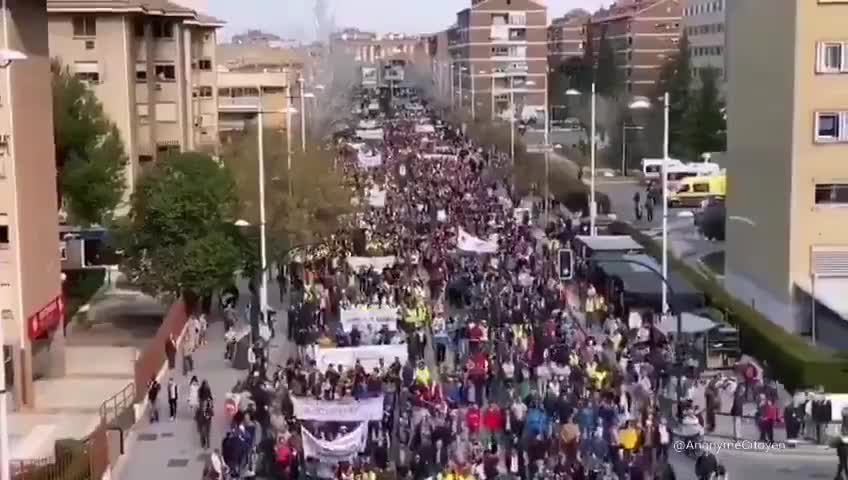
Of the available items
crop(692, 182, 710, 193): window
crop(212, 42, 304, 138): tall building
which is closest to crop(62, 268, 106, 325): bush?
crop(692, 182, 710, 193): window

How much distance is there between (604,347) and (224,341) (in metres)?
9.29

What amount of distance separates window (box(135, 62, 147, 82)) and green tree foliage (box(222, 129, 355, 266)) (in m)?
7.04

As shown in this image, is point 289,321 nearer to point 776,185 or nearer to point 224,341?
point 224,341

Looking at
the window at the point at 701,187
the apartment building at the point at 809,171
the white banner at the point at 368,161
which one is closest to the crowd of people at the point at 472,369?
the apartment building at the point at 809,171

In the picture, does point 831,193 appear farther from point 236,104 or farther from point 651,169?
point 236,104

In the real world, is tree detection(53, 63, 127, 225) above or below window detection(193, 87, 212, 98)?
below

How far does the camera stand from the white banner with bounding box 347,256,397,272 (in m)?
36.1

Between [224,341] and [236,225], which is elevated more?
[236,225]

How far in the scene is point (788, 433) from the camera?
73.0 feet

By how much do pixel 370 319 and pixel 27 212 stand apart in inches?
279

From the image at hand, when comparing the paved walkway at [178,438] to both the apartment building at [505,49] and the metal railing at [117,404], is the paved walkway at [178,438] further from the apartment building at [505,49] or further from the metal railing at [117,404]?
the apartment building at [505,49]

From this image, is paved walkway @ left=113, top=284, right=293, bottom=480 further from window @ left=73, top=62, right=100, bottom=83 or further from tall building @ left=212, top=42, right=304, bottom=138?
tall building @ left=212, top=42, right=304, bottom=138

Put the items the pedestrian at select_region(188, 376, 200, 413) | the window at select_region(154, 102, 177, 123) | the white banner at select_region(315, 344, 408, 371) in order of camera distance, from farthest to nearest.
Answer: the window at select_region(154, 102, 177, 123), the white banner at select_region(315, 344, 408, 371), the pedestrian at select_region(188, 376, 200, 413)

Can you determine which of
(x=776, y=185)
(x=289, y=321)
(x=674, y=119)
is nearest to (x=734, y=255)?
(x=776, y=185)
